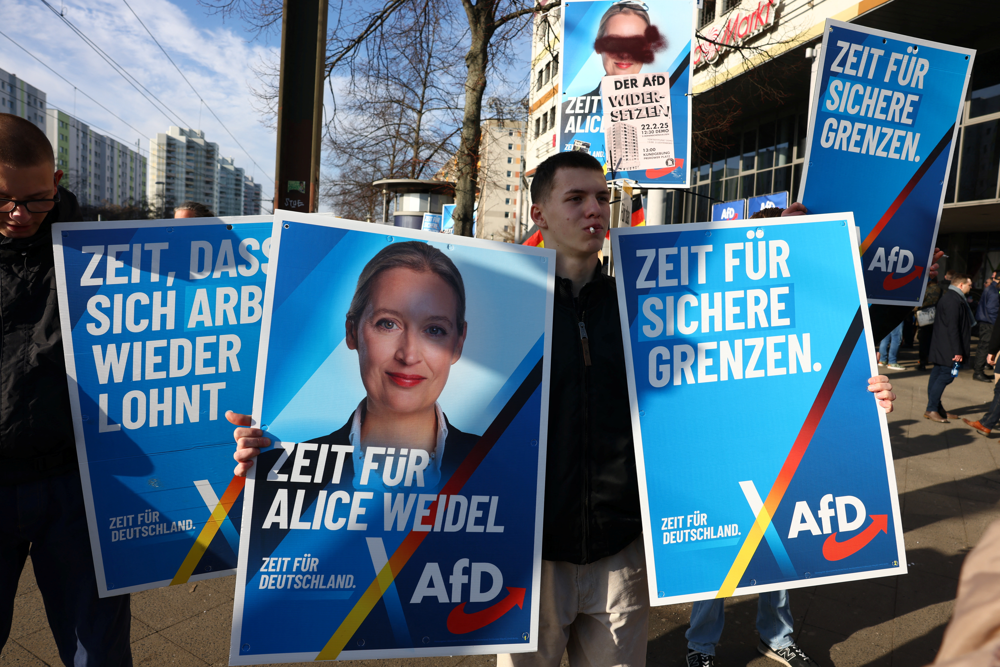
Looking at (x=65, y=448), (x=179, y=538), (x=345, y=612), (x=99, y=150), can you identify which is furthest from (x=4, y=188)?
(x=99, y=150)

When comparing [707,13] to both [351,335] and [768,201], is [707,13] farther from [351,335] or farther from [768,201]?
[351,335]

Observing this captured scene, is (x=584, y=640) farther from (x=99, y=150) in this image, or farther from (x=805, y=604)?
(x=99, y=150)

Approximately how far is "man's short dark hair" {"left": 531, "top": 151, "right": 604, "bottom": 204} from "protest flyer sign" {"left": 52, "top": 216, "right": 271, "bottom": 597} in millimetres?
986

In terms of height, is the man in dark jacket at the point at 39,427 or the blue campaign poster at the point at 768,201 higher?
the blue campaign poster at the point at 768,201

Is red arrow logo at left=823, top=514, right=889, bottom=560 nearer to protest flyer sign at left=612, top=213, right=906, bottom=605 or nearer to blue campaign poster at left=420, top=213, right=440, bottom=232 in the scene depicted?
protest flyer sign at left=612, top=213, right=906, bottom=605

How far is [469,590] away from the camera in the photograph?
77.6 inches

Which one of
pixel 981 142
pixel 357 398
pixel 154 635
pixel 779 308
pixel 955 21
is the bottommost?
pixel 154 635

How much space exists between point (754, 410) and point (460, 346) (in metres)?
1.00

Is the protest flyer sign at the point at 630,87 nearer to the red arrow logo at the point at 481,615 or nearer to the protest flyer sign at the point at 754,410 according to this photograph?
the protest flyer sign at the point at 754,410

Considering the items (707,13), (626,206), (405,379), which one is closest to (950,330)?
(626,206)

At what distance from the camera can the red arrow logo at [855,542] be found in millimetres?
2100

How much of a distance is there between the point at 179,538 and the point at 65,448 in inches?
18.9

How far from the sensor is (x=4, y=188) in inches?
80.9

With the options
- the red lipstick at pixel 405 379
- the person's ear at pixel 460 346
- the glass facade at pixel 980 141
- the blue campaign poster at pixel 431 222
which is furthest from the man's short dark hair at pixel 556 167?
the glass facade at pixel 980 141
